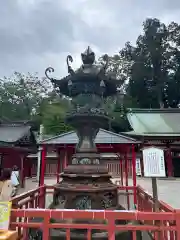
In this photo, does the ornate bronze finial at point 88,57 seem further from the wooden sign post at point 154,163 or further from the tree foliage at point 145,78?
the tree foliage at point 145,78

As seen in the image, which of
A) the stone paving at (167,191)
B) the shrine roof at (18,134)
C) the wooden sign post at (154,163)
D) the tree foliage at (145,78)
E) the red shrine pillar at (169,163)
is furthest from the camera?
the tree foliage at (145,78)

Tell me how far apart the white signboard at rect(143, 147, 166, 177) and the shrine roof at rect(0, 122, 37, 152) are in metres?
16.8

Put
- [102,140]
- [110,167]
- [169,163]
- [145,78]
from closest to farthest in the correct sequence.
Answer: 1. [102,140]
2. [169,163]
3. [110,167]
4. [145,78]

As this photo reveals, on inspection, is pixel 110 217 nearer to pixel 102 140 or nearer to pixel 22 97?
pixel 102 140

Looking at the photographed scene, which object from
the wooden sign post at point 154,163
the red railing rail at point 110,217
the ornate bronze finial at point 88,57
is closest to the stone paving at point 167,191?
the wooden sign post at point 154,163

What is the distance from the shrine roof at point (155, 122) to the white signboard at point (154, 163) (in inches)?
555

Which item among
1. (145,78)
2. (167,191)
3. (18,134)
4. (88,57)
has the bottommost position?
(167,191)

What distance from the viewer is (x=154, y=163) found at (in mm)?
3527

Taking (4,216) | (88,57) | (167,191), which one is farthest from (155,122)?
(4,216)

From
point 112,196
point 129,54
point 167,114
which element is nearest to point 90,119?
point 112,196

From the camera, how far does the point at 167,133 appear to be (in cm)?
1866

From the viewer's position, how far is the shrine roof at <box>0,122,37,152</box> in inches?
774

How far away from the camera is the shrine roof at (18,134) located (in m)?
19.7

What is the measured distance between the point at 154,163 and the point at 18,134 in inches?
745
